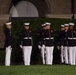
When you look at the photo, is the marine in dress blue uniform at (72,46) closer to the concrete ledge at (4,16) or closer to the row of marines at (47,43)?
the row of marines at (47,43)

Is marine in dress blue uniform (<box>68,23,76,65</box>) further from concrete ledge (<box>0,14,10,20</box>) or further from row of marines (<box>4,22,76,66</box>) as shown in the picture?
concrete ledge (<box>0,14,10,20</box>)

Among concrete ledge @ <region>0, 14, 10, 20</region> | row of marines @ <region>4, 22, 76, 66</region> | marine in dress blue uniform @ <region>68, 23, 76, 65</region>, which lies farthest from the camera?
concrete ledge @ <region>0, 14, 10, 20</region>

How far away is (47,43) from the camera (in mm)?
17719

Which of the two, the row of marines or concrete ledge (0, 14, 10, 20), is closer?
the row of marines

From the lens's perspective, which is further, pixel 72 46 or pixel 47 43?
pixel 72 46

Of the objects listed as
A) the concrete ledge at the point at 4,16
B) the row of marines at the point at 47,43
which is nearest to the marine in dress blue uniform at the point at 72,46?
the row of marines at the point at 47,43

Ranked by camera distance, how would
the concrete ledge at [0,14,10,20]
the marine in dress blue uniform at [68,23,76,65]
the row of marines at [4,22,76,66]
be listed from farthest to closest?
the concrete ledge at [0,14,10,20]
the marine in dress blue uniform at [68,23,76,65]
the row of marines at [4,22,76,66]

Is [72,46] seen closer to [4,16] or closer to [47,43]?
[47,43]

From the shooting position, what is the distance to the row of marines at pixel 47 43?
17.6 m

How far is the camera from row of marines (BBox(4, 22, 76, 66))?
17578 mm

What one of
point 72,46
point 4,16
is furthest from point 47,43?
point 4,16

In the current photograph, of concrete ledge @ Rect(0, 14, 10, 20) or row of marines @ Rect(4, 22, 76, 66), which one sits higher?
concrete ledge @ Rect(0, 14, 10, 20)

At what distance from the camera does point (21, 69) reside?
586 inches

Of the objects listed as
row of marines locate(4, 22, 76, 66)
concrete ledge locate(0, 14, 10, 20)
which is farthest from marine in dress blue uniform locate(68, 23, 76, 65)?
concrete ledge locate(0, 14, 10, 20)
